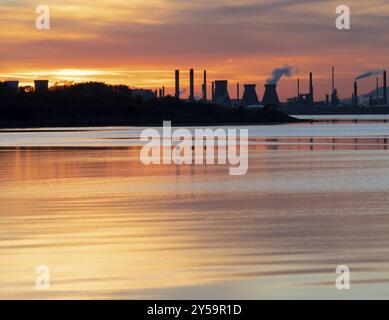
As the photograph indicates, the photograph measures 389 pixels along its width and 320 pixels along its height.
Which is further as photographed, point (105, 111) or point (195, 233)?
point (105, 111)

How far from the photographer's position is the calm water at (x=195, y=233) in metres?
13.0

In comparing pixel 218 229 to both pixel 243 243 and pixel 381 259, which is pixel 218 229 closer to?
pixel 243 243

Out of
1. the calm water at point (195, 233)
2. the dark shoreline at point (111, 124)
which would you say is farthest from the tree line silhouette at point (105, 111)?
the calm water at point (195, 233)

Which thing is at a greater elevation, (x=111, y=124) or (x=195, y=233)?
(x=111, y=124)

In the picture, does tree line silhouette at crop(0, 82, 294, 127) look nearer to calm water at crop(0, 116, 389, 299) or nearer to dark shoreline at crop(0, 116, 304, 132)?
dark shoreline at crop(0, 116, 304, 132)

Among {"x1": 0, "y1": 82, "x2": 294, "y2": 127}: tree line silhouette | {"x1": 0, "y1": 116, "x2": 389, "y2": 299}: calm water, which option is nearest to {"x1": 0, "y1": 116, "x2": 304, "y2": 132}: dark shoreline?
{"x1": 0, "y1": 82, "x2": 294, "y2": 127}: tree line silhouette

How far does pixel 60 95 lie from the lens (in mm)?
171875

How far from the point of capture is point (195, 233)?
18.0 metres

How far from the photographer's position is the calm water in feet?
42.6

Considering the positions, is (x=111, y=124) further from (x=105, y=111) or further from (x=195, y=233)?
(x=195, y=233)

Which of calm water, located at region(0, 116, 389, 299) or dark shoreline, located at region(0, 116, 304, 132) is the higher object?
dark shoreline, located at region(0, 116, 304, 132)

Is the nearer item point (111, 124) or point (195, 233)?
point (195, 233)

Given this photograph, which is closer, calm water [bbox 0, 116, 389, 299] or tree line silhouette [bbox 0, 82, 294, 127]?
calm water [bbox 0, 116, 389, 299]

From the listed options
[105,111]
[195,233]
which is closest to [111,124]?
[105,111]
